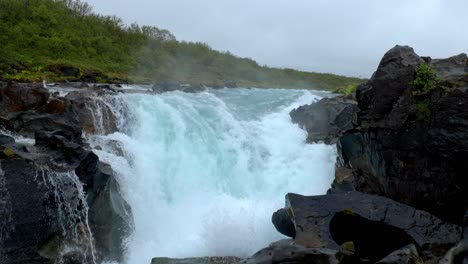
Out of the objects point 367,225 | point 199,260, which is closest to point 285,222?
point 367,225

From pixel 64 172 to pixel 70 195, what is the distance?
555 mm

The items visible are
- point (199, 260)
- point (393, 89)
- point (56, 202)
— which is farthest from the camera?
point (393, 89)

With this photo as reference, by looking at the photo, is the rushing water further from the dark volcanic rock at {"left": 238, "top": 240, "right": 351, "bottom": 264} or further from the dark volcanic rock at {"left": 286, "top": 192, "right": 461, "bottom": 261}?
the dark volcanic rock at {"left": 238, "top": 240, "right": 351, "bottom": 264}

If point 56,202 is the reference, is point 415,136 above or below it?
above

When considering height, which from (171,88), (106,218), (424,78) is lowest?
(106,218)

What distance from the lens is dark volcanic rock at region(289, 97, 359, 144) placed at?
17906 millimetres

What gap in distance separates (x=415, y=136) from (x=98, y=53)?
111ft

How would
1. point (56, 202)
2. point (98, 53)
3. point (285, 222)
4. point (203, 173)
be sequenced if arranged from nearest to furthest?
1. point (56, 202)
2. point (285, 222)
3. point (203, 173)
4. point (98, 53)

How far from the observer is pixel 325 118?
2041cm

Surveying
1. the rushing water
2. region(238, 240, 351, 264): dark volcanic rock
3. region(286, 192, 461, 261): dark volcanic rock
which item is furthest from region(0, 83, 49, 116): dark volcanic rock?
region(238, 240, 351, 264): dark volcanic rock

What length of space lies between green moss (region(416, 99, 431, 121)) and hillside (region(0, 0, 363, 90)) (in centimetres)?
1753

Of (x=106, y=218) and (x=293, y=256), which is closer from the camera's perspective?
(x=293, y=256)

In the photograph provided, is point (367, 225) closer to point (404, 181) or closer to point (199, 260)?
point (404, 181)

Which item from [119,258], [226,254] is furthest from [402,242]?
[119,258]
